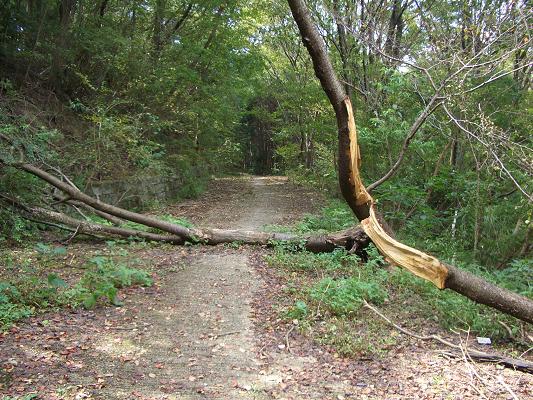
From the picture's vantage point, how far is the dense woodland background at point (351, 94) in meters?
8.08

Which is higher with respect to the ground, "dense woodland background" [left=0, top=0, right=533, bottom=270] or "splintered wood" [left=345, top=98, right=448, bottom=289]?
"dense woodland background" [left=0, top=0, right=533, bottom=270]

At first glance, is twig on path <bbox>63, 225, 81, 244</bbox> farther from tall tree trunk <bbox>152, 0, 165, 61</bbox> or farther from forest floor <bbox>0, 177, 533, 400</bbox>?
tall tree trunk <bbox>152, 0, 165, 61</bbox>

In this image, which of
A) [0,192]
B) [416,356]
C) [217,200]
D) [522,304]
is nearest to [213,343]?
[416,356]

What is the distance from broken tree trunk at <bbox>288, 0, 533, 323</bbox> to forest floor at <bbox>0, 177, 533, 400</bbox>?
2.73 feet

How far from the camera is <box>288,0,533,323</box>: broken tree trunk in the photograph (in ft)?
15.2

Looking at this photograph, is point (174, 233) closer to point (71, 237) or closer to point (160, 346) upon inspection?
point (71, 237)

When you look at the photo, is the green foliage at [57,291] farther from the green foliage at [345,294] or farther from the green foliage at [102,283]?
the green foliage at [345,294]

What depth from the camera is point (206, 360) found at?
173 inches

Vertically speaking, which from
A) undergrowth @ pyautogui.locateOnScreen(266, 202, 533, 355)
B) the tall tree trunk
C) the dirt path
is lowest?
the dirt path

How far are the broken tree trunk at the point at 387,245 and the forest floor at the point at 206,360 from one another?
32.8 inches

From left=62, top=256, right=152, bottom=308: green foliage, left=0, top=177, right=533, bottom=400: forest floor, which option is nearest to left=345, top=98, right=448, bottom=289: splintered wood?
left=0, top=177, right=533, bottom=400: forest floor

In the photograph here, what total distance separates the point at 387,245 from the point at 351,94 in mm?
9703

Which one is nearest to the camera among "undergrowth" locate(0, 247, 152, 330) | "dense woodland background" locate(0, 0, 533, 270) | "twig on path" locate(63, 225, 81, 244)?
"undergrowth" locate(0, 247, 152, 330)

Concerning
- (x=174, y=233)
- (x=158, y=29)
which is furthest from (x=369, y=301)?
(x=158, y=29)
